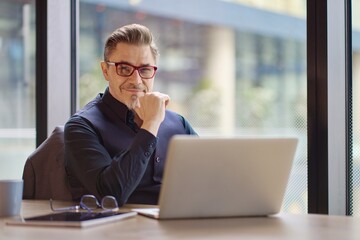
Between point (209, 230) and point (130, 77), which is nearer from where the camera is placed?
point (209, 230)

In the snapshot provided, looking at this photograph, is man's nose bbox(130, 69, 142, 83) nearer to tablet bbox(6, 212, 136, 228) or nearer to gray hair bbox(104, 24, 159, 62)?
gray hair bbox(104, 24, 159, 62)

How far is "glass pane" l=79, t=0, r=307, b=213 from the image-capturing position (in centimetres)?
272

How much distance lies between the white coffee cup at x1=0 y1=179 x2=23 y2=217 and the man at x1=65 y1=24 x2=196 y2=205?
37cm

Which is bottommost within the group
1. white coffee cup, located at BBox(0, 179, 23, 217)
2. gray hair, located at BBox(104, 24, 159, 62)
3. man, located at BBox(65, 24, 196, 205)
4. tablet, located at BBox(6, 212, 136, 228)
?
tablet, located at BBox(6, 212, 136, 228)

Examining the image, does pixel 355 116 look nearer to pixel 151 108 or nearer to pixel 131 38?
pixel 151 108

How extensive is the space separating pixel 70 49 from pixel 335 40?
158cm

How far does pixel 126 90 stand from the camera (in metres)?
2.53

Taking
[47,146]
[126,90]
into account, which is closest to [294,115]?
[126,90]

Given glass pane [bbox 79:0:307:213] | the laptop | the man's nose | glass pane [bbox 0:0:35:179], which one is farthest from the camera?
glass pane [bbox 0:0:35:179]

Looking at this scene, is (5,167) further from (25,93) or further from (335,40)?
(335,40)

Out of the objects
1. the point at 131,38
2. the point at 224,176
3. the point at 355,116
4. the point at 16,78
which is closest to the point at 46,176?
the point at 131,38

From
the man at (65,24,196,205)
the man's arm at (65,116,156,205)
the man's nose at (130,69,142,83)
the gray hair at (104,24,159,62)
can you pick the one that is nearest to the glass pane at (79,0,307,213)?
the man at (65,24,196,205)

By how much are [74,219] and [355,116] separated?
52.7 inches

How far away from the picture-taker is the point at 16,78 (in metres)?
3.71
